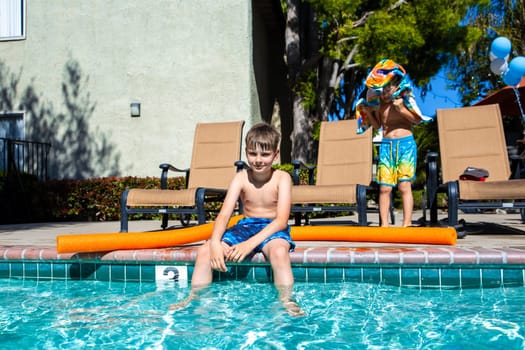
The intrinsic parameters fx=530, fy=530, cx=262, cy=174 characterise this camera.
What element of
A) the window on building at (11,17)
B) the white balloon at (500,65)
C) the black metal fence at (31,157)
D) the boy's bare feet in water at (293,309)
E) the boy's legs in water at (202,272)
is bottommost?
the boy's bare feet in water at (293,309)

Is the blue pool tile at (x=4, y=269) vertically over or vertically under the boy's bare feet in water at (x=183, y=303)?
over

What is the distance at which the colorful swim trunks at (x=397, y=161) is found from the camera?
200 inches

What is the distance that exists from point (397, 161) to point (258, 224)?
87.0 inches

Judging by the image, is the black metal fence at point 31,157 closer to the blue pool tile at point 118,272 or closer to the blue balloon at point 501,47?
the blue pool tile at point 118,272

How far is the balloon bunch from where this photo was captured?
8.67 metres

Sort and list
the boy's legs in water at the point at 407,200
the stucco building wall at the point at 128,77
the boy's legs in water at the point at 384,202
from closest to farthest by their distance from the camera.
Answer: the boy's legs in water at the point at 407,200 → the boy's legs in water at the point at 384,202 → the stucco building wall at the point at 128,77

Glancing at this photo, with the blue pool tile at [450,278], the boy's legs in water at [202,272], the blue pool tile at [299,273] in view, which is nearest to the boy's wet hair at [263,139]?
the boy's legs in water at [202,272]

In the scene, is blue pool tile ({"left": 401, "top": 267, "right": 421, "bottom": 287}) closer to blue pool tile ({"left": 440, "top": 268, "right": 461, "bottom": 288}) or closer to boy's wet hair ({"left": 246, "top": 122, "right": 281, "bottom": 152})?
blue pool tile ({"left": 440, "top": 268, "right": 461, "bottom": 288})

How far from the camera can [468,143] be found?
5734 millimetres

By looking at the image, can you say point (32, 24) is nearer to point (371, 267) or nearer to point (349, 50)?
point (349, 50)

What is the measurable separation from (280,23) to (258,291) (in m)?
11.0

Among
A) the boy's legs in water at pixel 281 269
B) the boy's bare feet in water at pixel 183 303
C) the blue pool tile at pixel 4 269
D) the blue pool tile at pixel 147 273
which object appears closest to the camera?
the boy's bare feet in water at pixel 183 303

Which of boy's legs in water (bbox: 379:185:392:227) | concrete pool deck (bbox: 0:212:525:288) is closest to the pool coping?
concrete pool deck (bbox: 0:212:525:288)

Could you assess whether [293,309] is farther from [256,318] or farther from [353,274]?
[353,274]
